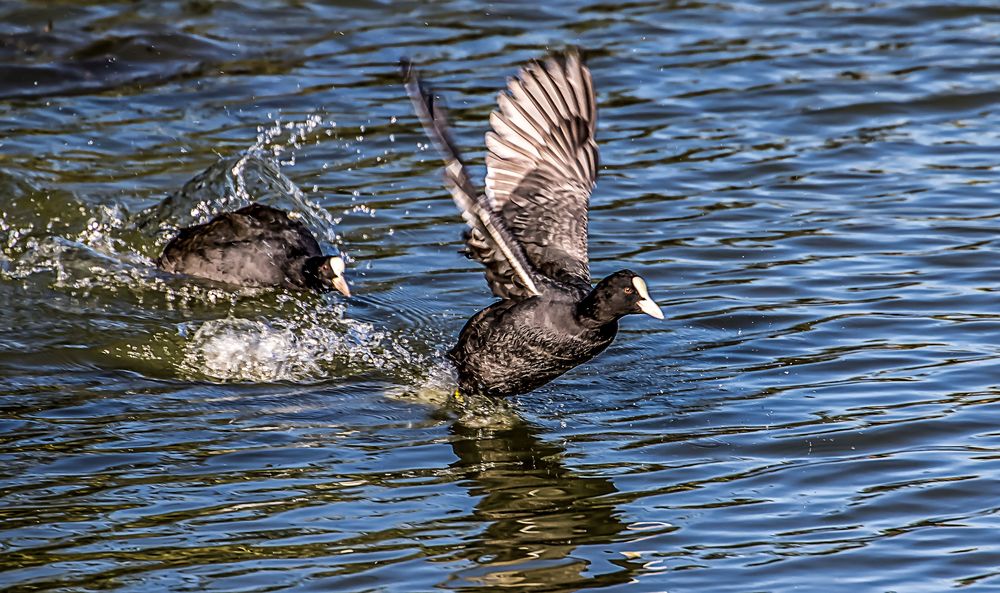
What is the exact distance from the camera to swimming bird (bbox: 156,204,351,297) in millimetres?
7039

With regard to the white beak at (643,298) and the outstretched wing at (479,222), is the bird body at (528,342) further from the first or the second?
the white beak at (643,298)

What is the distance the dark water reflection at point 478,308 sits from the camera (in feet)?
14.4

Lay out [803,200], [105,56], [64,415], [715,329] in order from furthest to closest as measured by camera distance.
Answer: [105,56]
[803,200]
[715,329]
[64,415]

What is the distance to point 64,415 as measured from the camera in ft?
17.5

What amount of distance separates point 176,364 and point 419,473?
149 centimetres

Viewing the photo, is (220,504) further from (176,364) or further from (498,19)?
(498,19)

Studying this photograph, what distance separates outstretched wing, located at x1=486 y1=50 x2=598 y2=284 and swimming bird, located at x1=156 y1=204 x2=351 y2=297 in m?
1.57

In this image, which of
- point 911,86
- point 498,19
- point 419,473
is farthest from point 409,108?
point 419,473

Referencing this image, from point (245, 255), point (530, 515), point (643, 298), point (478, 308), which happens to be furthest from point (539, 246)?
point (245, 255)

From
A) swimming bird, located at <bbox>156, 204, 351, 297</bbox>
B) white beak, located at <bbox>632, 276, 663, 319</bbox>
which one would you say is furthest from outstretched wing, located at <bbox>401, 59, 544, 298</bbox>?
swimming bird, located at <bbox>156, 204, 351, 297</bbox>

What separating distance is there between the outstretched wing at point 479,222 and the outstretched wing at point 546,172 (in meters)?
0.13

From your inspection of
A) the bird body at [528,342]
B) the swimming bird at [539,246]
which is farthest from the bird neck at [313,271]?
the bird body at [528,342]

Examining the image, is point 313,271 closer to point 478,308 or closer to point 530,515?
point 478,308

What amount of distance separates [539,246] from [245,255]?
6.63 ft
